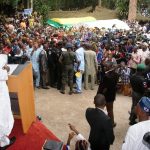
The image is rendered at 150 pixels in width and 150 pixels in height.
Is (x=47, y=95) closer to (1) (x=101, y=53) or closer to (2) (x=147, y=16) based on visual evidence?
(1) (x=101, y=53)

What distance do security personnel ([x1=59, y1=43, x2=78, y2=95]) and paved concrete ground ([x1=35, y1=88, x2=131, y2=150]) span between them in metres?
0.44

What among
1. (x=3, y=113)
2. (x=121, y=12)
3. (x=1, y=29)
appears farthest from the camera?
(x=121, y=12)

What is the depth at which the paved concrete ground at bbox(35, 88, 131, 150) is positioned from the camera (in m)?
8.07

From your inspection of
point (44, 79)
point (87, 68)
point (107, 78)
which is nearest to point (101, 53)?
point (87, 68)

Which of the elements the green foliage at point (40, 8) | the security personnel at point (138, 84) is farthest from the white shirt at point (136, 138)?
the green foliage at point (40, 8)

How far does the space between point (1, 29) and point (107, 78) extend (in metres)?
11.9

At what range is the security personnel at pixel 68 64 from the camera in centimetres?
1038

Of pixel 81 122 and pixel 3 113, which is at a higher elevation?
pixel 3 113

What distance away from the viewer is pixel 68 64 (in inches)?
413

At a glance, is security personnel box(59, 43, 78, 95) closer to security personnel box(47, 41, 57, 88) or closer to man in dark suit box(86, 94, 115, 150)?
security personnel box(47, 41, 57, 88)

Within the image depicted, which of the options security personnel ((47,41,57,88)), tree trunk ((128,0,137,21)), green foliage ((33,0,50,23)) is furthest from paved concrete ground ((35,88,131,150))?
tree trunk ((128,0,137,21))

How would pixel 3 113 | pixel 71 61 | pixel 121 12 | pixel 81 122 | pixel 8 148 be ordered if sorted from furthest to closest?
pixel 121 12
pixel 71 61
pixel 81 122
pixel 8 148
pixel 3 113

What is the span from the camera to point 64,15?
120 ft

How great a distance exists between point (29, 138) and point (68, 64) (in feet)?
20.2
